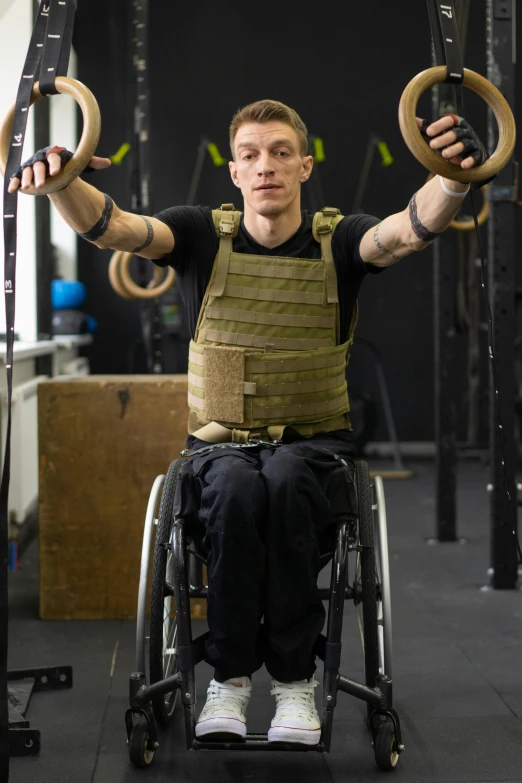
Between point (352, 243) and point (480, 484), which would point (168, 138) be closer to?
point (480, 484)

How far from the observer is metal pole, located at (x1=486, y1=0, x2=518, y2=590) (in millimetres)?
3521

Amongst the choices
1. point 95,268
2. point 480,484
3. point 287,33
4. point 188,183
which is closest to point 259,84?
point 287,33

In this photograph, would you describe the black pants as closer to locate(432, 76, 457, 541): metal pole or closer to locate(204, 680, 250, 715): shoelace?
locate(204, 680, 250, 715): shoelace

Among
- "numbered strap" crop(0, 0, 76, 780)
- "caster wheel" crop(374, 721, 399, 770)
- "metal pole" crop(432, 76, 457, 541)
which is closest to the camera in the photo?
"numbered strap" crop(0, 0, 76, 780)

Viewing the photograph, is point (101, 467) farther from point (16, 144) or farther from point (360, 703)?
point (16, 144)

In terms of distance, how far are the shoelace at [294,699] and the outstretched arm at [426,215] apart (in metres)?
0.99

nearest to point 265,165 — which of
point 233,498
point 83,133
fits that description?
point 83,133

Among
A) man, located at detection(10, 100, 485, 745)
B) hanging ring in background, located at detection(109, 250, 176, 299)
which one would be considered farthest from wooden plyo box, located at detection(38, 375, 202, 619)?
man, located at detection(10, 100, 485, 745)

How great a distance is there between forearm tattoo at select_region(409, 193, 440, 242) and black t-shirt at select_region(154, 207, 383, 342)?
0.73 feet

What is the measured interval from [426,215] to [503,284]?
1584 millimetres

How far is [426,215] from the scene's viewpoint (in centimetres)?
210

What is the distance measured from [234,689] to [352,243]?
1.07m

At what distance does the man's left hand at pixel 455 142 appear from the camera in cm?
186

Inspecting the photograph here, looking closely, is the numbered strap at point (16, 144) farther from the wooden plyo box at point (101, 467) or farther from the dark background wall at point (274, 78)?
the dark background wall at point (274, 78)
